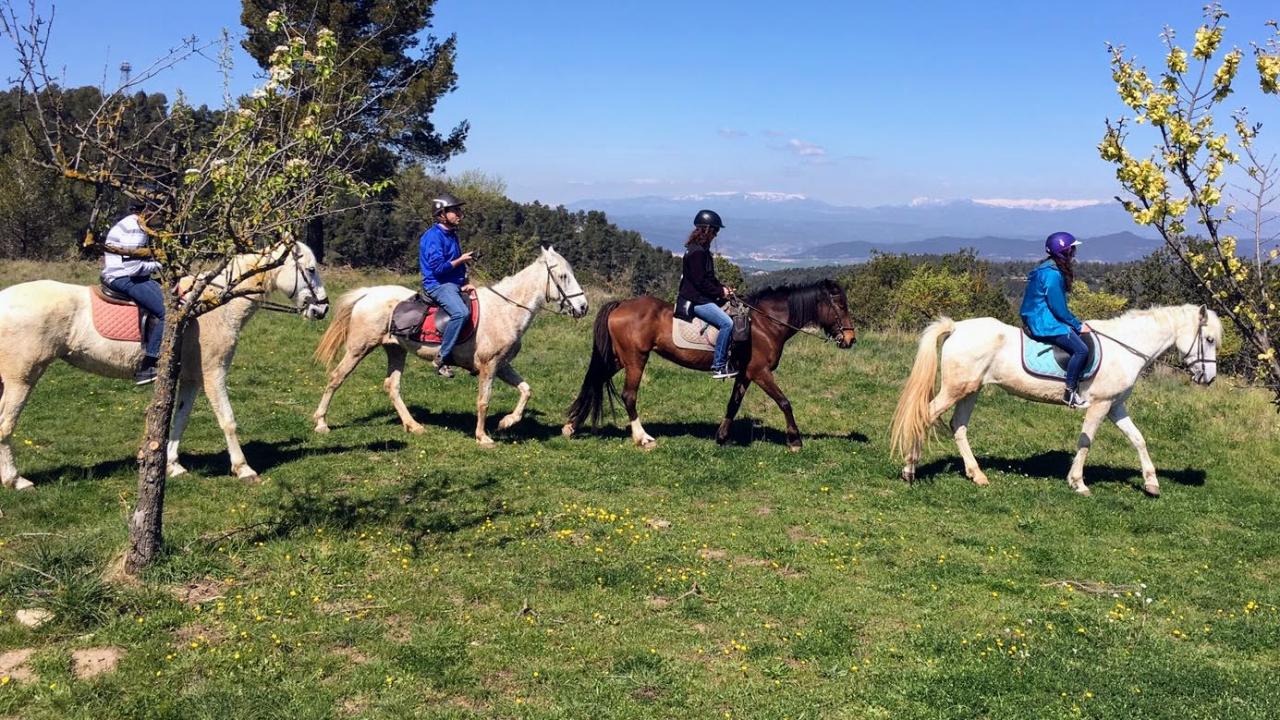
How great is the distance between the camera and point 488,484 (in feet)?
34.9

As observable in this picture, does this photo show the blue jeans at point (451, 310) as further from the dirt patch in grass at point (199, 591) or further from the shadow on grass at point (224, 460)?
the dirt patch in grass at point (199, 591)

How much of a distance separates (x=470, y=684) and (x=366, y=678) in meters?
0.72

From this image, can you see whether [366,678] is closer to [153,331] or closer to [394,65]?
[153,331]

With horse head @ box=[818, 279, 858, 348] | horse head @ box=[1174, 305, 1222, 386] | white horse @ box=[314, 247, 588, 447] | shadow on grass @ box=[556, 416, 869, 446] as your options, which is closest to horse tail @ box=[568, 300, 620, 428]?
shadow on grass @ box=[556, 416, 869, 446]

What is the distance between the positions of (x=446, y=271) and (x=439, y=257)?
0.74ft

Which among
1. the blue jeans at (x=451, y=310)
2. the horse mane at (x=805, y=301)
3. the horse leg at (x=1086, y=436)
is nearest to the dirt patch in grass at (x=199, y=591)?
the blue jeans at (x=451, y=310)

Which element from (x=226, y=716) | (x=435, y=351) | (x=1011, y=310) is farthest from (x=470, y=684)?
(x=1011, y=310)

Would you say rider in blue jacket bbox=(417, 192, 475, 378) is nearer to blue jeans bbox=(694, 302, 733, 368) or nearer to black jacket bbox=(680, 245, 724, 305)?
black jacket bbox=(680, 245, 724, 305)

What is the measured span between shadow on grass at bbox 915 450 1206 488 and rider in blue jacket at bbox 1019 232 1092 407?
5.19 ft

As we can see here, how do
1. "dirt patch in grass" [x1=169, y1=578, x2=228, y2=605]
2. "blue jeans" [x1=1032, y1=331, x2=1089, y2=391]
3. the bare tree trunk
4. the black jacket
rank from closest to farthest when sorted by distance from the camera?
"dirt patch in grass" [x1=169, y1=578, x2=228, y2=605] < the bare tree trunk < "blue jeans" [x1=1032, y1=331, x2=1089, y2=391] < the black jacket

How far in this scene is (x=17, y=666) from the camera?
19.0 ft

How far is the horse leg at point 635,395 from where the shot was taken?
13.1 meters

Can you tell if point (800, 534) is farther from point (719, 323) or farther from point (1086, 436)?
point (1086, 436)

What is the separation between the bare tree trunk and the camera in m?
7.10
